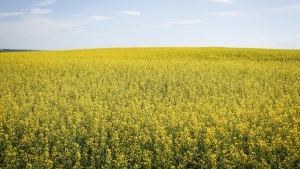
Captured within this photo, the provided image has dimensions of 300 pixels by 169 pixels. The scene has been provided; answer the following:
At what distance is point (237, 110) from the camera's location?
35.4ft

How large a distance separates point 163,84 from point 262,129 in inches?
354

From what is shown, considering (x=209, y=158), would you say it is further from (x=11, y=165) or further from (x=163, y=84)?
(x=163, y=84)

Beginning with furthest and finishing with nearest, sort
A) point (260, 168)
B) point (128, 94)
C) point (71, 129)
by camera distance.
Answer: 1. point (128, 94)
2. point (71, 129)
3. point (260, 168)

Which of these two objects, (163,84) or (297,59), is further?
(297,59)

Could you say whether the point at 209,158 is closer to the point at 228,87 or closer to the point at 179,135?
the point at 179,135

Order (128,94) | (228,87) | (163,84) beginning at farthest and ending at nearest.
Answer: (163,84)
(228,87)
(128,94)

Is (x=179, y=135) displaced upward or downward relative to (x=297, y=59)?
downward

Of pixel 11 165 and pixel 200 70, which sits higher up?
pixel 200 70

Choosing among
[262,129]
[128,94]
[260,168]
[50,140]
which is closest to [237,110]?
[262,129]

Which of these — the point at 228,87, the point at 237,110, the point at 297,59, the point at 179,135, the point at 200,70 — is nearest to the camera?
the point at 179,135

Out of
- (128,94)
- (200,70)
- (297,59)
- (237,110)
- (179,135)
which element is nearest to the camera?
(179,135)

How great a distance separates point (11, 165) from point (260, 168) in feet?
20.0

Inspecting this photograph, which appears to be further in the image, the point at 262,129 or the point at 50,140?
the point at 262,129

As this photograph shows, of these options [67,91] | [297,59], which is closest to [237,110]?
[67,91]
